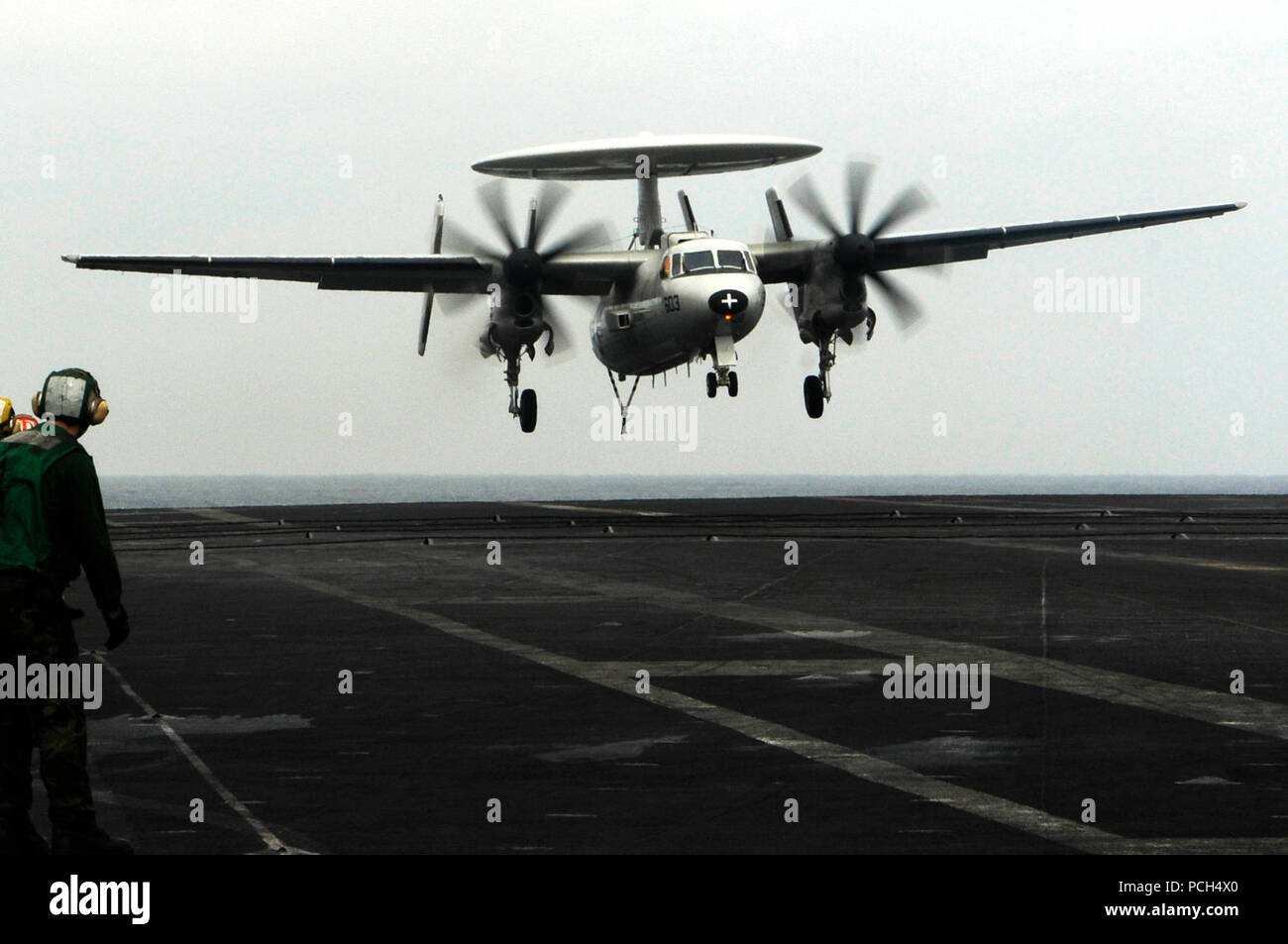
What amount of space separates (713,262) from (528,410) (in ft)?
38.7

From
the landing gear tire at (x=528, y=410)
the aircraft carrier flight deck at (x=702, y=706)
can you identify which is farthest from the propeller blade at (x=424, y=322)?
the aircraft carrier flight deck at (x=702, y=706)

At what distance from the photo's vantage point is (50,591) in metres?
8.23

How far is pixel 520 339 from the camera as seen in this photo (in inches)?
1655

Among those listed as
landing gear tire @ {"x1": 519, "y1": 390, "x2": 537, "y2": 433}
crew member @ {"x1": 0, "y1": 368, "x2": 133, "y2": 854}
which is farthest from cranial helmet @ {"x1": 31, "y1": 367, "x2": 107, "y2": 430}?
landing gear tire @ {"x1": 519, "y1": 390, "x2": 537, "y2": 433}

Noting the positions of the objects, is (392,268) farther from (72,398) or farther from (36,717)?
(36,717)

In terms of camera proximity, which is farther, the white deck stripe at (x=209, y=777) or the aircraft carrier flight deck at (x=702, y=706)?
the aircraft carrier flight deck at (x=702, y=706)

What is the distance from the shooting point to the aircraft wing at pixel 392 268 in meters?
41.3

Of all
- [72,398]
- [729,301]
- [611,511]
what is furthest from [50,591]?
[611,511]

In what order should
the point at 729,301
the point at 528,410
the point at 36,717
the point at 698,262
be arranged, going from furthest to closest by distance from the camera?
the point at 528,410 → the point at 698,262 → the point at 729,301 → the point at 36,717

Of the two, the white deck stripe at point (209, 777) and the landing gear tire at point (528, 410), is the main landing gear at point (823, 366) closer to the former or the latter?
the landing gear tire at point (528, 410)

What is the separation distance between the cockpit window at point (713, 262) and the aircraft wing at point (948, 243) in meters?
5.79
